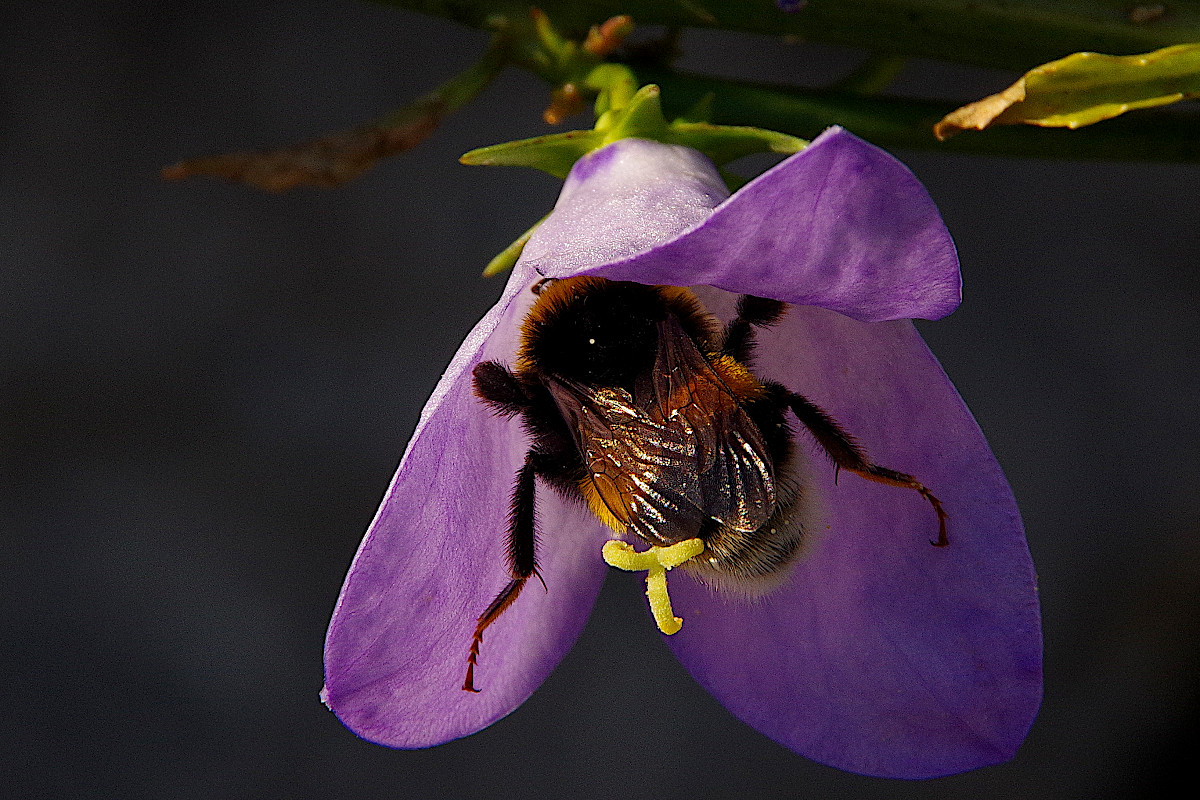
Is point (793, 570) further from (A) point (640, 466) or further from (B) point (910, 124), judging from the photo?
(B) point (910, 124)

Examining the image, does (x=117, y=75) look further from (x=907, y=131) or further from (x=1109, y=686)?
(x=1109, y=686)

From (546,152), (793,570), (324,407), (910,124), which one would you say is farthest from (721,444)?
(324,407)

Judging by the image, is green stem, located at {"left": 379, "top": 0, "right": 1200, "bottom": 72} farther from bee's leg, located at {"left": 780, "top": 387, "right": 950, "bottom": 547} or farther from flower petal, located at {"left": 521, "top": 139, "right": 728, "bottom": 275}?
bee's leg, located at {"left": 780, "top": 387, "right": 950, "bottom": 547}

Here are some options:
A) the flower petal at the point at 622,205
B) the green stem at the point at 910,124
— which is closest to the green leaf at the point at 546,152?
the flower petal at the point at 622,205

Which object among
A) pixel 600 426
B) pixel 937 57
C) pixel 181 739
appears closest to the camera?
pixel 600 426

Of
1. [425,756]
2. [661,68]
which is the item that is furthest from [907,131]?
[425,756]

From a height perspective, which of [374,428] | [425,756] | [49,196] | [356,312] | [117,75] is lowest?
[425,756]

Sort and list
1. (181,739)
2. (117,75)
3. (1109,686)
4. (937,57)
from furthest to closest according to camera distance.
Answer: (1109,686) → (181,739) → (117,75) → (937,57)
